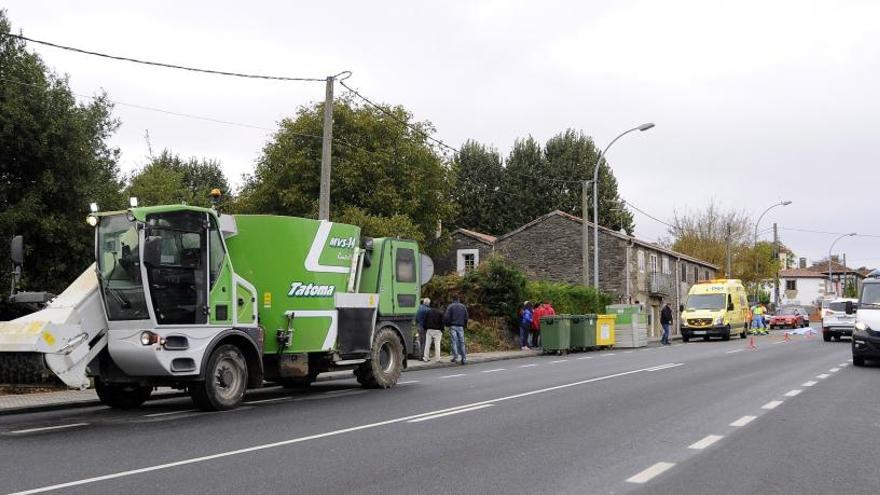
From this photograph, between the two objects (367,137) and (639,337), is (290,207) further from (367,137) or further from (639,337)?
(639,337)

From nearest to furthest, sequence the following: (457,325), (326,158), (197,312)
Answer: (197,312) < (326,158) < (457,325)

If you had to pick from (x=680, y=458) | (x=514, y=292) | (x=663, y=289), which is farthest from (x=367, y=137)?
(x=680, y=458)

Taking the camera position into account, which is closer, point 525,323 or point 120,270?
point 120,270

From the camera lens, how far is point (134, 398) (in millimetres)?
12617

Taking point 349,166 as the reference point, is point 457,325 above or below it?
below

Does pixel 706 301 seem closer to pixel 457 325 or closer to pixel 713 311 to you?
pixel 713 311

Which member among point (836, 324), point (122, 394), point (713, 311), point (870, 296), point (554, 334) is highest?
point (870, 296)

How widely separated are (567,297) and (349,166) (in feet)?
45.5

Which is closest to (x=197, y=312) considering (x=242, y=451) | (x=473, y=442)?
(x=242, y=451)

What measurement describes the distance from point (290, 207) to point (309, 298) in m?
30.3

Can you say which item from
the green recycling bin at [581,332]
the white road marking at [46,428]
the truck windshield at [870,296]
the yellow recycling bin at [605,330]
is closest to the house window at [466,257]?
the yellow recycling bin at [605,330]

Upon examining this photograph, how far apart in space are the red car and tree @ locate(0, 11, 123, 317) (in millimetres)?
49570

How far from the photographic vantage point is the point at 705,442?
28.1 ft

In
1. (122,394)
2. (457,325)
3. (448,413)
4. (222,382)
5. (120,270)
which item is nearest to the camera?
(448,413)
